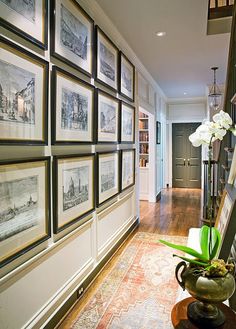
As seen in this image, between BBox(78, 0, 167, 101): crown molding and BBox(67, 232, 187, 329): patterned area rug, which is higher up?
BBox(78, 0, 167, 101): crown molding

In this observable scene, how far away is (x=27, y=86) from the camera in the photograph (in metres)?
1.65

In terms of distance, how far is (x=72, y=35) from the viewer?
220 centimetres

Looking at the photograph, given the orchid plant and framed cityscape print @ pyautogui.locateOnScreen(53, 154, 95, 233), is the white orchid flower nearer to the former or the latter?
the orchid plant

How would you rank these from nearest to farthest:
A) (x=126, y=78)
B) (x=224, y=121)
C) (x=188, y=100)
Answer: (x=224, y=121), (x=126, y=78), (x=188, y=100)

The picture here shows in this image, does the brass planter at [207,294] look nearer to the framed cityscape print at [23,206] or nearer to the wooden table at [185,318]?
the wooden table at [185,318]

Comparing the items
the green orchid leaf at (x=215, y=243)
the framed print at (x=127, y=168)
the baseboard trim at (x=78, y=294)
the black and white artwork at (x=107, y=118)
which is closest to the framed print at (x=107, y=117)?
the black and white artwork at (x=107, y=118)

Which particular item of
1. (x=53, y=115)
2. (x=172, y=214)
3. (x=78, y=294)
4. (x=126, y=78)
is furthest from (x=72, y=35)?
(x=172, y=214)

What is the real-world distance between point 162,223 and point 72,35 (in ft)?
11.8

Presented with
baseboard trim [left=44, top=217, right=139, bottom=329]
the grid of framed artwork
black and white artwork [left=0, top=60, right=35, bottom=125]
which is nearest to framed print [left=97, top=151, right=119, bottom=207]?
the grid of framed artwork

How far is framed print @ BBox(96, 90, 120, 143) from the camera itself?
2.83 m

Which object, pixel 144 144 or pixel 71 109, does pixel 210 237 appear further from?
pixel 144 144

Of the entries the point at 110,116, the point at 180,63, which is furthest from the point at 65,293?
the point at 180,63

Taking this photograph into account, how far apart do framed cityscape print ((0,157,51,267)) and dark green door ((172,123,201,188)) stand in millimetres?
7422

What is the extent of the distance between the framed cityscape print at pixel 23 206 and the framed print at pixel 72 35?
2.95ft
